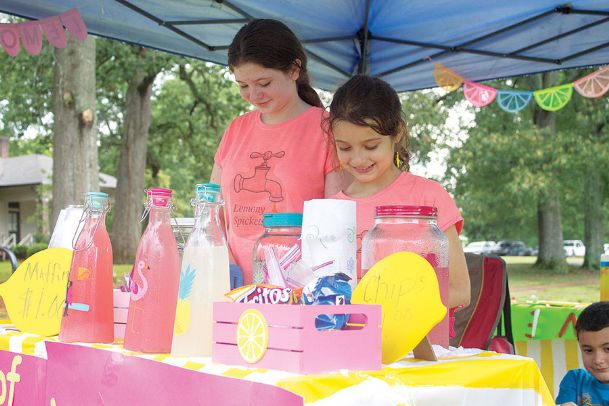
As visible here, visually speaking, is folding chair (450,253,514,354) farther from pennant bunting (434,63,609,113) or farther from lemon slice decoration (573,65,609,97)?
lemon slice decoration (573,65,609,97)

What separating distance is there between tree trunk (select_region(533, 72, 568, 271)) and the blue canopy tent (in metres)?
14.0

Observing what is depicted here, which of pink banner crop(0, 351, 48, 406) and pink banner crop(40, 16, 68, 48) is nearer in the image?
pink banner crop(0, 351, 48, 406)

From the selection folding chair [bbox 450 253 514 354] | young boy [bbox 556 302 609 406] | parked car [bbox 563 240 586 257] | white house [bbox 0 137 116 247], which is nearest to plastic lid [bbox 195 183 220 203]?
young boy [bbox 556 302 609 406]

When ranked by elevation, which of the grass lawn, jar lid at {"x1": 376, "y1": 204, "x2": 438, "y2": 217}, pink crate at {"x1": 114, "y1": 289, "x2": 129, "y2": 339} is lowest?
the grass lawn

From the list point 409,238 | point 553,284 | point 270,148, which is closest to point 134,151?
point 553,284

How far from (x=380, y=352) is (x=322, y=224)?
0.24 meters

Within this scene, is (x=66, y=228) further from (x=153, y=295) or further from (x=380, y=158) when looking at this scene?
(x=380, y=158)

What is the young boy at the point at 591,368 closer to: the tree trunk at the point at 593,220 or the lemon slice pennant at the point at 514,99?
the lemon slice pennant at the point at 514,99

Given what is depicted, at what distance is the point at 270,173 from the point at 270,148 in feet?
0.29

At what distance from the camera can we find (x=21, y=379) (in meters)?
1.35

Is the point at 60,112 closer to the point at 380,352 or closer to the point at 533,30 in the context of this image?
the point at 533,30

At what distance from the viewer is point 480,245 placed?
1743 inches

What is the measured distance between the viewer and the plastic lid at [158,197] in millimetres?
1206

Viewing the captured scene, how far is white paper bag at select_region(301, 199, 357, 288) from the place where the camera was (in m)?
1.17
